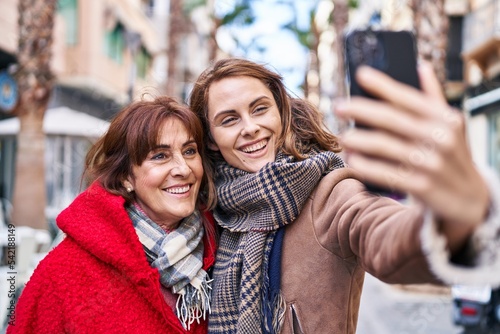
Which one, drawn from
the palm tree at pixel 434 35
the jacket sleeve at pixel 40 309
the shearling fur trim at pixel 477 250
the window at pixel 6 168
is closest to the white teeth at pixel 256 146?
the jacket sleeve at pixel 40 309

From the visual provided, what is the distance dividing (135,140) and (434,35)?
624 centimetres

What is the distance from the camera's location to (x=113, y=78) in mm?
18891

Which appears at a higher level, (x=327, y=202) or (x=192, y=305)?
(x=327, y=202)

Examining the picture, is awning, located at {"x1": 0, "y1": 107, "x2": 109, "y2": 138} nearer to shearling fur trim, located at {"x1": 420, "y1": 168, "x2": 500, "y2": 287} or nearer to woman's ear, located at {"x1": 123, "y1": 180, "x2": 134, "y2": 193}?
woman's ear, located at {"x1": 123, "y1": 180, "x2": 134, "y2": 193}

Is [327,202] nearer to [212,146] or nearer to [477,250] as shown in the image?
[212,146]

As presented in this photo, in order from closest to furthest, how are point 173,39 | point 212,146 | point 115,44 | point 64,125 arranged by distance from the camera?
point 212,146
point 64,125
point 173,39
point 115,44

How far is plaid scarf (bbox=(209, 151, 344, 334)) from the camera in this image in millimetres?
1746

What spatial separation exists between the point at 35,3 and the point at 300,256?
5772 millimetres

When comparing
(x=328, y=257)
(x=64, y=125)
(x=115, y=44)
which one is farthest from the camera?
(x=115, y=44)

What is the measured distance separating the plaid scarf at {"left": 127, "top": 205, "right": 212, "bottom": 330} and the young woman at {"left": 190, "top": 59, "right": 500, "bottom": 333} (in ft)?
0.20

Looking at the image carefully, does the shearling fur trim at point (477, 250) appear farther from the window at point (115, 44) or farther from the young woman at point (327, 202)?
the window at point (115, 44)

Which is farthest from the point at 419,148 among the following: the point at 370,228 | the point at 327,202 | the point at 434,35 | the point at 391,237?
the point at 434,35

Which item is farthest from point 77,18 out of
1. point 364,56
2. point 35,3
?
point 364,56

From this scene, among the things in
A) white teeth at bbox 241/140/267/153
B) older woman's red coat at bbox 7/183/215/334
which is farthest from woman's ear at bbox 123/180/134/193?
white teeth at bbox 241/140/267/153
